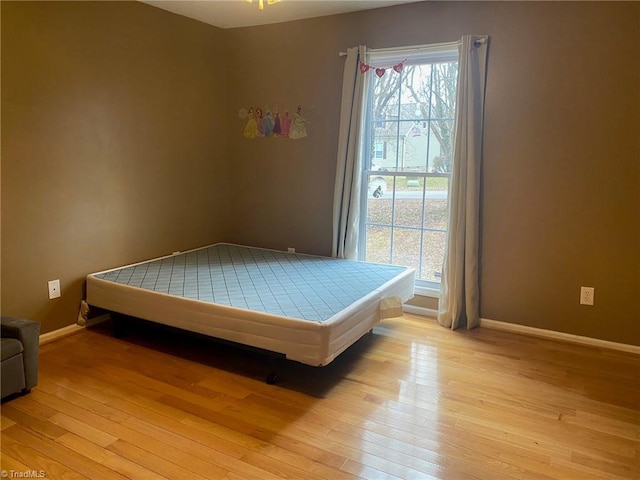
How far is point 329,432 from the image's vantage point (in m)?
2.17

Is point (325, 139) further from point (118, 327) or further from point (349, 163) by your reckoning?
point (118, 327)

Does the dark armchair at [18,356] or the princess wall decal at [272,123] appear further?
the princess wall decal at [272,123]

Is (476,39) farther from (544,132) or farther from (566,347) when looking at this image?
(566,347)

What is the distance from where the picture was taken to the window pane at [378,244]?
156 inches

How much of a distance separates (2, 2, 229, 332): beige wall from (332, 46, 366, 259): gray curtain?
1.32 meters

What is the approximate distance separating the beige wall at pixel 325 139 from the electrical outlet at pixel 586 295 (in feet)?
0.11

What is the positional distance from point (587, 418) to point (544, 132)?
1.85m

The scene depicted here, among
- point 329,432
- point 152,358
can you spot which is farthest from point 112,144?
point 329,432

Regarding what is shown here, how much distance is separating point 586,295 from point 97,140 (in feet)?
11.9

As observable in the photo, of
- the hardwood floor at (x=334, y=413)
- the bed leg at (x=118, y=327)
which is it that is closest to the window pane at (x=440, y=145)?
the hardwood floor at (x=334, y=413)

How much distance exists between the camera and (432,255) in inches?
148

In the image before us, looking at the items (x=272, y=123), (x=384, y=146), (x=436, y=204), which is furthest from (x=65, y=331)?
(x=436, y=204)

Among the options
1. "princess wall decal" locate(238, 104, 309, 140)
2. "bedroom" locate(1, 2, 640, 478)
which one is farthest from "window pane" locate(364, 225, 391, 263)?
"princess wall decal" locate(238, 104, 309, 140)

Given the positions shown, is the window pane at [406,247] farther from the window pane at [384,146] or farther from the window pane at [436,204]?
the window pane at [384,146]
